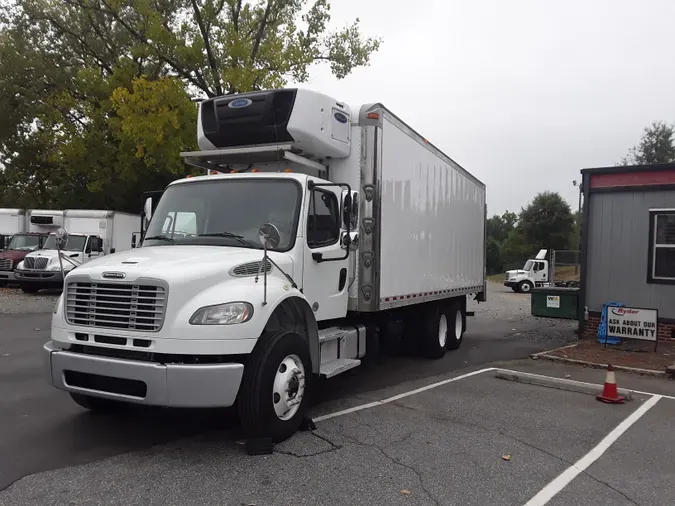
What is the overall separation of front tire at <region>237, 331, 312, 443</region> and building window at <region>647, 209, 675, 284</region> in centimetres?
911

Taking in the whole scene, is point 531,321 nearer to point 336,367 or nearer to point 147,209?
point 336,367

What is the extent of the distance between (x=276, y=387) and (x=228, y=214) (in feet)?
6.44

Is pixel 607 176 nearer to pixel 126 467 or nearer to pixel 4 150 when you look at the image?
pixel 126 467

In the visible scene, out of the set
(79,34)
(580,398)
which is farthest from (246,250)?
(79,34)

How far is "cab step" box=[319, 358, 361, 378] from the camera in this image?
617cm

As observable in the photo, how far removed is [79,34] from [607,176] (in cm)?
2394

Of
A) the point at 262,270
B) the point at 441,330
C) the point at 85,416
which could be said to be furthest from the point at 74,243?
the point at 262,270

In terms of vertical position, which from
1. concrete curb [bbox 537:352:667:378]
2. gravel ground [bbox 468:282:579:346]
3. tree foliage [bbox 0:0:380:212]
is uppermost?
tree foliage [bbox 0:0:380:212]

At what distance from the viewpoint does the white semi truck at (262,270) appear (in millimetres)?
4723

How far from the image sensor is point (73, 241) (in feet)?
68.7

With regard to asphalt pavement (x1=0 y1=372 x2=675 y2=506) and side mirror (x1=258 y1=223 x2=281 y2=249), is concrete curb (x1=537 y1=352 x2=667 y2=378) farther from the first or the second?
side mirror (x1=258 y1=223 x2=281 y2=249)

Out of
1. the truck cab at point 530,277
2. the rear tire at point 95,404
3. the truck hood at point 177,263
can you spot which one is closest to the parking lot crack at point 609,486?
the truck hood at point 177,263

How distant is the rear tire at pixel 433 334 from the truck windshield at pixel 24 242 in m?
17.8

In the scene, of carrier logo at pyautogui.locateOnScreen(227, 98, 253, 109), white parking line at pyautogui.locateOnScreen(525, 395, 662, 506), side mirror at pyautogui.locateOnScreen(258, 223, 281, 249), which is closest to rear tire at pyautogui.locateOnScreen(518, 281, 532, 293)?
white parking line at pyautogui.locateOnScreen(525, 395, 662, 506)
